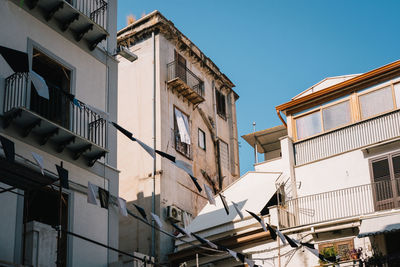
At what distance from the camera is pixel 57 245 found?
44.7ft

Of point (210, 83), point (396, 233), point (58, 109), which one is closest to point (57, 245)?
point (58, 109)

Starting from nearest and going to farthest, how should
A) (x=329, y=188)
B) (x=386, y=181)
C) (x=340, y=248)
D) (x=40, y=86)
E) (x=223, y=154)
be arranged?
(x=40, y=86)
(x=340, y=248)
(x=386, y=181)
(x=329, y=188)
(x=223, y=154)

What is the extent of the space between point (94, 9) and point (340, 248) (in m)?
10.2

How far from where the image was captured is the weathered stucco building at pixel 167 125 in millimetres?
24234

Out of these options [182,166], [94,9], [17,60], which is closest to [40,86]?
[17,60]

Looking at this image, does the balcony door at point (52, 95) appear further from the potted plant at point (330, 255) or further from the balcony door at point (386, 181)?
the balcony door at point (386, 181)

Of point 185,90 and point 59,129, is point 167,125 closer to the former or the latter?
point 185,90

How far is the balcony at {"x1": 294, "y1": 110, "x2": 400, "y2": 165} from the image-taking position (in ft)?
70.5

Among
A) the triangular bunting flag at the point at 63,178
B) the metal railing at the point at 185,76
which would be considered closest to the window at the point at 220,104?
the metal railing at the point at 185,76

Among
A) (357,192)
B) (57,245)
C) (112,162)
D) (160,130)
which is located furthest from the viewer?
(160,130)

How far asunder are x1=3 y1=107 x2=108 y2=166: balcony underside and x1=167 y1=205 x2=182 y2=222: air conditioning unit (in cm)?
750

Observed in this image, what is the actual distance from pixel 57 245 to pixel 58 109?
4.30 m

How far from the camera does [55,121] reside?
1655 cm

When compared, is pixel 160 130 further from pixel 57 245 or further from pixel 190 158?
pixel 57 245
